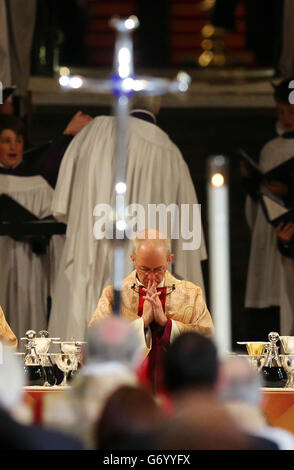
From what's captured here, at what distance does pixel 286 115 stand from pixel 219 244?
4.63 feet

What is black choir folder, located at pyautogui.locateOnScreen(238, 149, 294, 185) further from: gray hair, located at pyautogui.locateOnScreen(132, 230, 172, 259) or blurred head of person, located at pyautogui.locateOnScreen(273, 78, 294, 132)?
gray hair, located at pyautogui.locateOnScreen(132, 230, 172, 259)

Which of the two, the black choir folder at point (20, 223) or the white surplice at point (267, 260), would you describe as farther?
the white surplice at point (267, 260)

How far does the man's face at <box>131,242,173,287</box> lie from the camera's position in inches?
309

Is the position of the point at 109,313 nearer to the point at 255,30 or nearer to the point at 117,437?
the point at 117,437

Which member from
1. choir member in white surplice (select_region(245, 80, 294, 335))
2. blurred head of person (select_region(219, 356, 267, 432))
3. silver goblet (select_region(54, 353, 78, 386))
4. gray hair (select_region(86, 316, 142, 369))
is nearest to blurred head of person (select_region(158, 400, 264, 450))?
blurred head of person (select_region(219, 356, 267, 432))

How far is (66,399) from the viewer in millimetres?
4418

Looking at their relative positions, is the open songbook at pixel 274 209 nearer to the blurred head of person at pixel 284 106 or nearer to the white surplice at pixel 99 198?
the blurred head of person at pixel 284 106

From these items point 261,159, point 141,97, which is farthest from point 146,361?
point 261,159

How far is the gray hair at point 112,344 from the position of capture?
169 inches

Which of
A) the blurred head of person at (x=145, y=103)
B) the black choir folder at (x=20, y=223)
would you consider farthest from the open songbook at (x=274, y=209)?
the black choir folder at (x=20, y=223)

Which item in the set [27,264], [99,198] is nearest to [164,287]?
[99,198]

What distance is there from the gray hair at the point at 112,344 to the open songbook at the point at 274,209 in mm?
7137

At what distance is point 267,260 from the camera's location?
1190 centimetres
